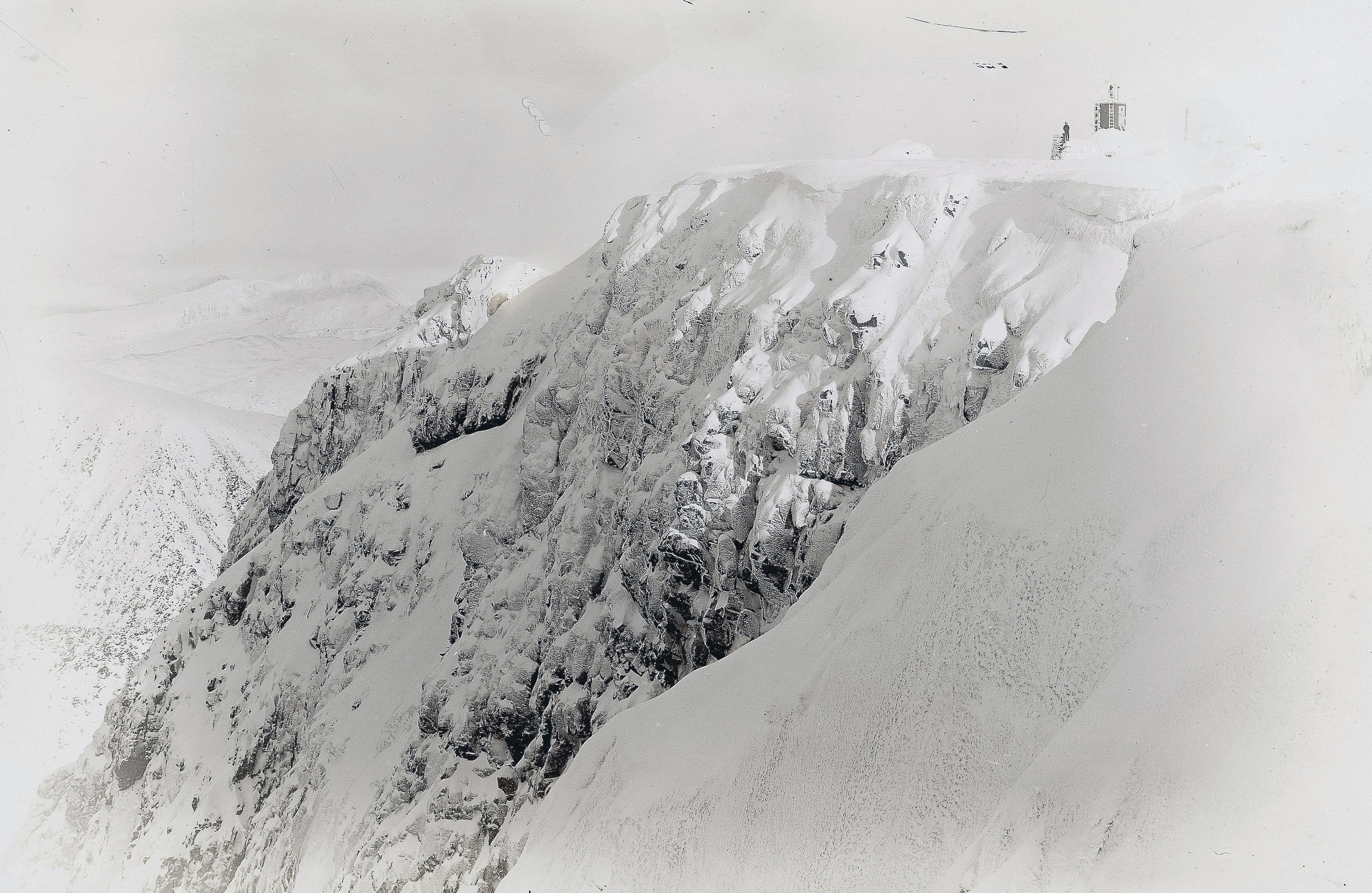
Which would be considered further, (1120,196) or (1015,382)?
(1120,196)

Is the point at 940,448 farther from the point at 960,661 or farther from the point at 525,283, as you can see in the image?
the point at 525,283

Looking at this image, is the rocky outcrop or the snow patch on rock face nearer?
the snow patch on rock face

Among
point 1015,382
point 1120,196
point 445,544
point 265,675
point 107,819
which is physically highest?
point 1120,196

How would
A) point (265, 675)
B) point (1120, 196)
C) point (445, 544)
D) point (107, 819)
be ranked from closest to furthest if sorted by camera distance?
point (1120, 196) < point (445, 544) < point (265, 675) < point (107, 819)

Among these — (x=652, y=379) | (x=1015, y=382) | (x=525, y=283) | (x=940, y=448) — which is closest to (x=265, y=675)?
(x=525, y=283)

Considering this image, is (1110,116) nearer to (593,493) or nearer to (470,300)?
(593,493)

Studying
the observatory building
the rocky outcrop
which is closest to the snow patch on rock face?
the rocky outcrop

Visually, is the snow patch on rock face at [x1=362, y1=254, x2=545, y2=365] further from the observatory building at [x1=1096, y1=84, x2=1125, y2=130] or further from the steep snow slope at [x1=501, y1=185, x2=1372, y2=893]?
the steep snow slope at [x1=501, y1=185, x2=1372, y2=893]
